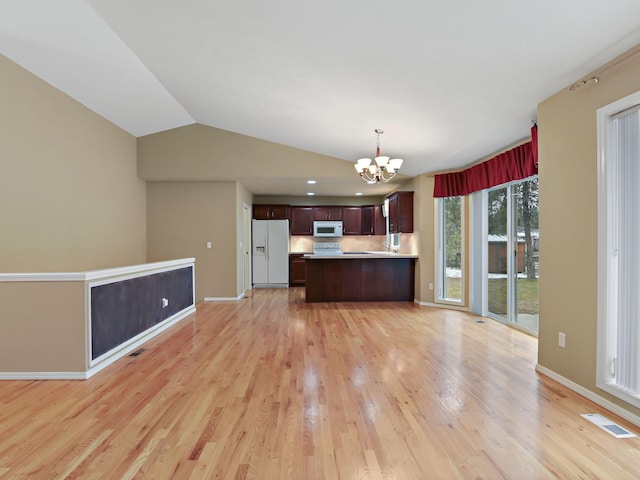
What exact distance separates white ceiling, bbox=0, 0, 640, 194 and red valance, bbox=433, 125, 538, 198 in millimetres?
177

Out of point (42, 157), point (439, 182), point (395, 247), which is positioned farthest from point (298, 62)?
point (395, 247)

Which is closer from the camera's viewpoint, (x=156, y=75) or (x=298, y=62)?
(x=298, y=62)

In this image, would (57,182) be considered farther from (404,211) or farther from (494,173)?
(494,173)

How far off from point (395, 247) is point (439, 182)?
2276 mm

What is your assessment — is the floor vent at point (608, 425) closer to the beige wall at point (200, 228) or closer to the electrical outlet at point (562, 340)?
the electrical outlet at point (562, 340)

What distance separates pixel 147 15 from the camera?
312cm

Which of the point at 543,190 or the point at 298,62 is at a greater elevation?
the point at 298,62

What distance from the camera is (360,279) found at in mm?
6777

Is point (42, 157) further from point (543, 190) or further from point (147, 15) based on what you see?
point (543, 190)

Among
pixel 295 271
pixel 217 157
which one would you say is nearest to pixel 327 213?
pixel 295 271

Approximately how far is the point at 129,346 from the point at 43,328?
0.89 metres

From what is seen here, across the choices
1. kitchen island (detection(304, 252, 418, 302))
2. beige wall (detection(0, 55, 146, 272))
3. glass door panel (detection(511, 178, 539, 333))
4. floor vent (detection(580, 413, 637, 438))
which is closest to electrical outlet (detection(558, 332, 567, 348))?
floor vent (detection(580, 413, 637, 438))

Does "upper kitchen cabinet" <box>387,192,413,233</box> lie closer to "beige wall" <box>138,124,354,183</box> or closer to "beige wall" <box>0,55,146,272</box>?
"beige wall" <box>138,124,354,183</box>

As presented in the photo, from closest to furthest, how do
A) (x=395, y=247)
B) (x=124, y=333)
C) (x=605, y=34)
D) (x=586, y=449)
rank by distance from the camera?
(x=586, y=449) → (x=605, y=34) → (x=124, y=333) → (x=395, y=247)
